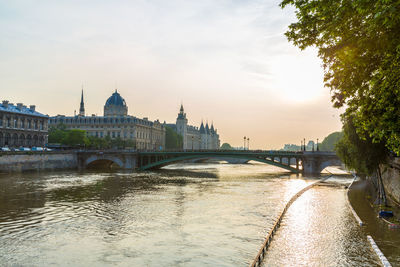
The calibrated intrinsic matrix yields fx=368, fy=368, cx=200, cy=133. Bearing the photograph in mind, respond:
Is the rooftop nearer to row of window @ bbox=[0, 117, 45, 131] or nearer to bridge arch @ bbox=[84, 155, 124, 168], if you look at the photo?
row of window @ bbox=[0, 117, 45, 131]

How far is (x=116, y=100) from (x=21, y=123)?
89.9 m

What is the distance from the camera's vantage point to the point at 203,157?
81688 millimetres

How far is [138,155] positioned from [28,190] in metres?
45.4

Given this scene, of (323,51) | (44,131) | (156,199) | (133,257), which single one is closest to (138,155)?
(44,131)

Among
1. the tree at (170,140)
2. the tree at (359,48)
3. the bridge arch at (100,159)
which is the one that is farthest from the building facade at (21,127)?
the tree at (170,140)

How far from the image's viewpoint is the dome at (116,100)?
587ft

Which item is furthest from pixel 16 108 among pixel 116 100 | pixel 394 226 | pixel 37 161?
pixel 394 226

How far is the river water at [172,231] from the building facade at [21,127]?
5113 cm

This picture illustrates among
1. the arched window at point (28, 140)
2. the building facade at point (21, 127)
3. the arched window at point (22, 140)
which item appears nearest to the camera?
the building facade at point (21, 127)

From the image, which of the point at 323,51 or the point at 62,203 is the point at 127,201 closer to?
the point at 62,203

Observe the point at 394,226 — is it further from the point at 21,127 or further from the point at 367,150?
the point at 21,127

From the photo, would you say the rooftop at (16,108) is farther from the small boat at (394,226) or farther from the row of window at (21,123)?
the small boat at (394,226)

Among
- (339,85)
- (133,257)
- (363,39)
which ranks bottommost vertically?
(133,257)

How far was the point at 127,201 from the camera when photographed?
1446 inches
